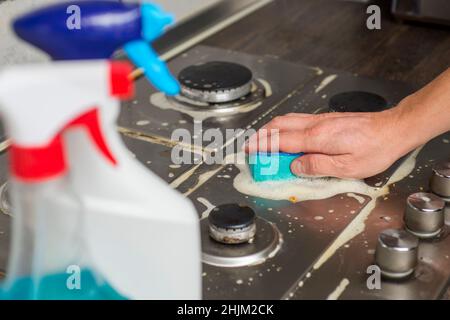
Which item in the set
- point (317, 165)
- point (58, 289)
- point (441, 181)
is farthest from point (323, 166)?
point (58, 289)

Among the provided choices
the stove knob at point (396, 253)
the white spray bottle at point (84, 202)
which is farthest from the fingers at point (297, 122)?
the white spray bottle at point (84, 202)

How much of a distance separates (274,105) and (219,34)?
1.06 ft

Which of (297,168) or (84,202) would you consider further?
(297,168)

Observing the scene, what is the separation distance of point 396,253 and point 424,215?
3.6 inches

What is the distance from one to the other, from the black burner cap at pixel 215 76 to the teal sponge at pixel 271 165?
228 mm

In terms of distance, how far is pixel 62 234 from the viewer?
2.13ft

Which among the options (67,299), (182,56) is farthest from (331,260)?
(182,56)

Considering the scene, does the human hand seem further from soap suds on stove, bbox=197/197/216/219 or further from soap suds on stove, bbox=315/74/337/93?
soap suds on stove, bbox=315/74/337/93

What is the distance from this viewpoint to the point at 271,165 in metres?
1.00

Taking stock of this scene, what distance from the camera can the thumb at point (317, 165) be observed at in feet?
3.26

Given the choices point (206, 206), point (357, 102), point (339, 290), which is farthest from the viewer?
point (357, 102)

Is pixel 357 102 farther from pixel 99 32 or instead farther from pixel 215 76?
pixel 99 32

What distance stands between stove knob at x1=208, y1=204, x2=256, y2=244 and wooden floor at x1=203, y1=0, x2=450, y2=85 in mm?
544
